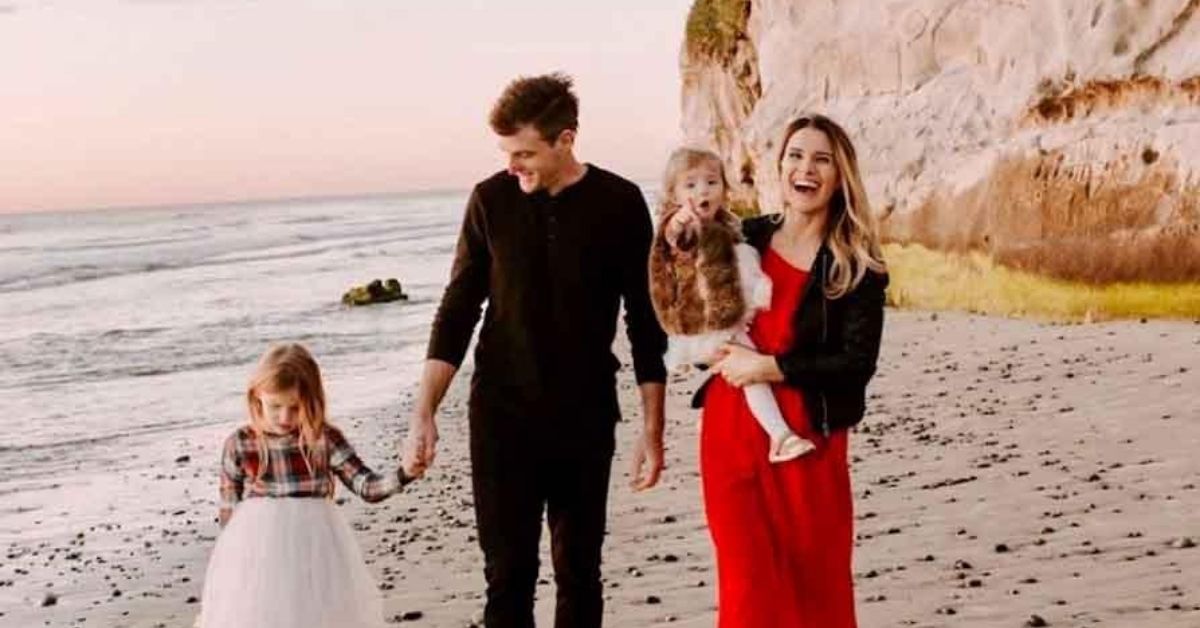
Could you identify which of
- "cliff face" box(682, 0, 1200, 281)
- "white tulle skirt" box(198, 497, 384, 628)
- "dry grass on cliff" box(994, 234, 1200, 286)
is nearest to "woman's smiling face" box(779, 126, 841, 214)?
"white tulle skirt" box(198, 497, 384, 628)

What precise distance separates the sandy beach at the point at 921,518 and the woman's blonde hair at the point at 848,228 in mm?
2682

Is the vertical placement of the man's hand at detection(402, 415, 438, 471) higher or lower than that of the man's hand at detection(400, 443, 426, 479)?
higher

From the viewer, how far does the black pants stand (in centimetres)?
522

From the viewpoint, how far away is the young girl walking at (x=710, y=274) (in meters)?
4.70

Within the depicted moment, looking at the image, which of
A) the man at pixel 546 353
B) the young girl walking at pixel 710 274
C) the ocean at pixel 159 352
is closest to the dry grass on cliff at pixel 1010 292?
the ocean at pixel 159 352

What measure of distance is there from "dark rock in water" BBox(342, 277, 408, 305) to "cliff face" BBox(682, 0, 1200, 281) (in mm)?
11865

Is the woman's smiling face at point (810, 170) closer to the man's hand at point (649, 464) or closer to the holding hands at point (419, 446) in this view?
the man's hand at point (649, 464)

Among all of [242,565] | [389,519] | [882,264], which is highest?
[882,264]

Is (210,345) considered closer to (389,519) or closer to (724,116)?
(724,116)

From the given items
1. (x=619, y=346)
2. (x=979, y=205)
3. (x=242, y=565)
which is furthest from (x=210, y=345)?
(x=242, y=565)

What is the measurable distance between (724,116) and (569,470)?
30.3m

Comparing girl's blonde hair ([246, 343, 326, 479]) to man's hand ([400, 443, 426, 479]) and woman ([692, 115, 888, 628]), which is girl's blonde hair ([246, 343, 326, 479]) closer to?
man's hand ([400, 443, 426, 479])

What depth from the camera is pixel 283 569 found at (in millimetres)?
5141

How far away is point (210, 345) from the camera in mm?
29312
